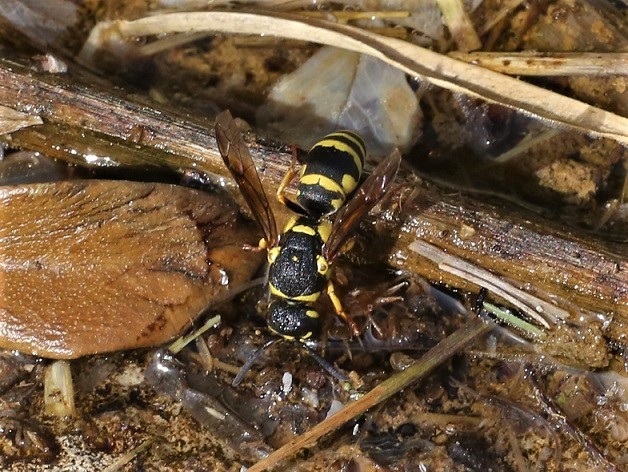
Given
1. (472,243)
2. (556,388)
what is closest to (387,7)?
(472,243)

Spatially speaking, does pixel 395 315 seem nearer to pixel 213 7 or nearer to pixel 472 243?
pixel 472 243

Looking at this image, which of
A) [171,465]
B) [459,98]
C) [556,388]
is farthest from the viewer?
[459,98]

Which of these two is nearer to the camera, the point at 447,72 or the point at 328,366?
the point at 328,366

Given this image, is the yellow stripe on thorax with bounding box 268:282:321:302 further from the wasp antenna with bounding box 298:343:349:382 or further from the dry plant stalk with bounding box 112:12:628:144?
the dry plant stalk with bounding box 112:12:628:144

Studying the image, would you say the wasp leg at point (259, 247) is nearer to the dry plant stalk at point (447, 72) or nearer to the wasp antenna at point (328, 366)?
the wasp antenna at point (328, 366)

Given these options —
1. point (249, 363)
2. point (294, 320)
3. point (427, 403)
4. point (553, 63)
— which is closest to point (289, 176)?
point (294, 320)

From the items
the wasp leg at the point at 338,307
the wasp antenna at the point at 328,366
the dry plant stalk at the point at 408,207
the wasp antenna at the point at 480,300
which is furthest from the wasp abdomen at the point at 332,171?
the wasp antenna at the point at 480,300

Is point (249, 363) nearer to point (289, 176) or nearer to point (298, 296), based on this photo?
point (298, 296)
